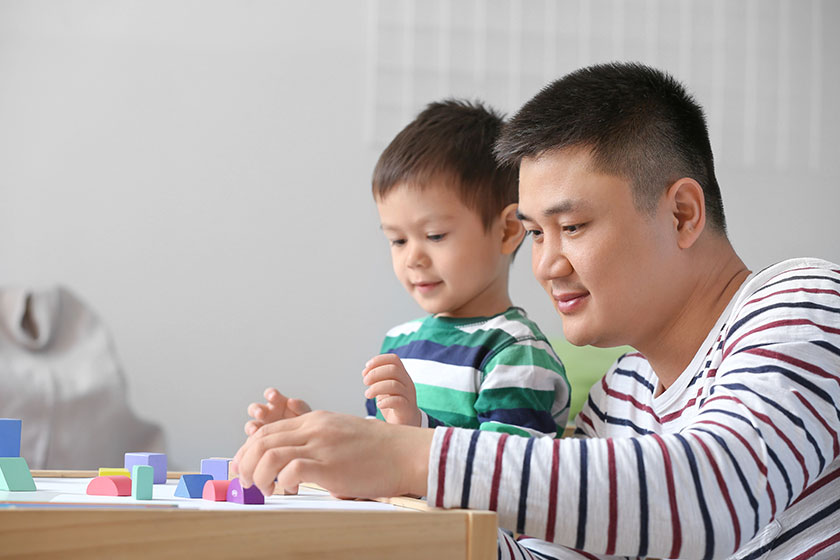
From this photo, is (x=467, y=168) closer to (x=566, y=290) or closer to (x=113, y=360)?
(x=566, y=290)

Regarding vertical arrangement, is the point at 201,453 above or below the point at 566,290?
below

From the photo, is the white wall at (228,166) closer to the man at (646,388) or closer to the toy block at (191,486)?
the man at (646,388)

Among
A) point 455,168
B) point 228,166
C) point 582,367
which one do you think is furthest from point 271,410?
point 228,166

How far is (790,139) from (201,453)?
1527mm

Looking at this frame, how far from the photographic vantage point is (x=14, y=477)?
656 mm

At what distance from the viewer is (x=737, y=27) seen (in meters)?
2.06

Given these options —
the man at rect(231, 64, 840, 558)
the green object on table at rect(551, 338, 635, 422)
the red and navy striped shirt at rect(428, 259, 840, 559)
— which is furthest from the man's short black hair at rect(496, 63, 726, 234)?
the green object on table at rect(551, 338, 635, 422)

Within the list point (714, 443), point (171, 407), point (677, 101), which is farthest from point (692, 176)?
point (171, 407)

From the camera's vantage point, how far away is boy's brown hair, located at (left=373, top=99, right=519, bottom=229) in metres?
1.22

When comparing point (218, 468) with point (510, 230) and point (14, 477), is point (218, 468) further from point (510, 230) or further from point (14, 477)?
point (510, 230)

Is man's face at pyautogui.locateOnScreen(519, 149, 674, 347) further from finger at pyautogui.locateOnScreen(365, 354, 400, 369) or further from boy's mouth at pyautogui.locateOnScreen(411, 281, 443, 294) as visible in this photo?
boy's mouth at pyautogui.locateOnScreen(411, 281, 443, 294)

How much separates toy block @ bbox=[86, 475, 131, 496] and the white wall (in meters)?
1.28

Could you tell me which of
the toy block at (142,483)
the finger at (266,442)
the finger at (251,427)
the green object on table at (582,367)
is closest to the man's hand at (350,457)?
the finger at (266,442)

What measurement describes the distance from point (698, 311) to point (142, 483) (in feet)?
1.61
